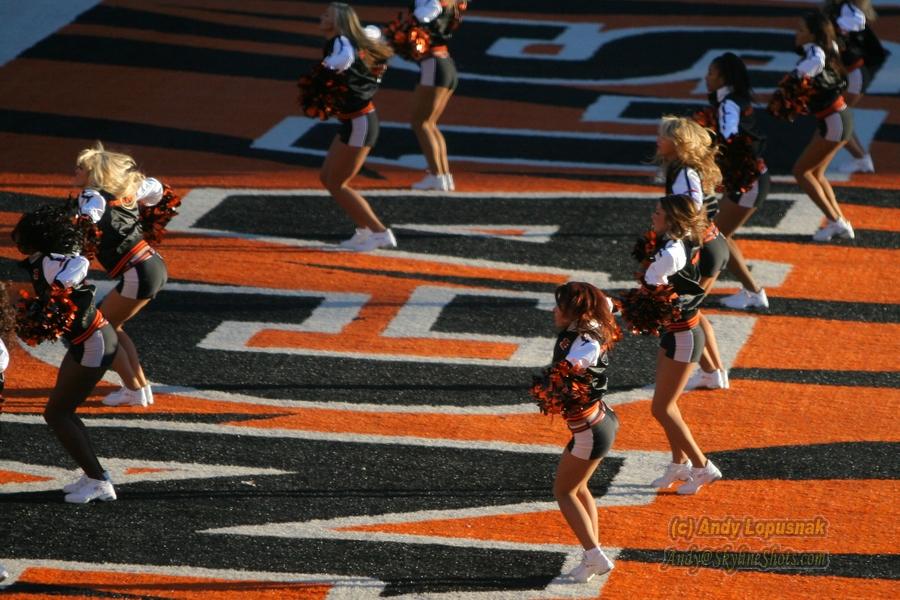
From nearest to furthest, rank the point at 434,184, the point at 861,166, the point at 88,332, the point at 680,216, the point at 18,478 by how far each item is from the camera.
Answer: the point at 88,332, the point at 680,216, the point at 18,478, the point at 434,184, the point at 861,166

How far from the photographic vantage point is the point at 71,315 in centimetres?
762

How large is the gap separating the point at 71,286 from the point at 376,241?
4380 millimetres

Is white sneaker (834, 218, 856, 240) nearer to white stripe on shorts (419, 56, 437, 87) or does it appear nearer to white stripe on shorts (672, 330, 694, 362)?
white stripe on shorts (419, 56, 437, 87)

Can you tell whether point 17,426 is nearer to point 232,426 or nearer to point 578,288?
point 232,426

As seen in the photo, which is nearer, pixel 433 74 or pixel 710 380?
pixel 710 380

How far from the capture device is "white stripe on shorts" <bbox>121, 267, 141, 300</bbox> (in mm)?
8836

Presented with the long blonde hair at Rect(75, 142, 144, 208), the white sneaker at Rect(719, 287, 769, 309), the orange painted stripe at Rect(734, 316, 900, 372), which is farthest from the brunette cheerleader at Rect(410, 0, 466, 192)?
the long blonde hair at Rect(75, 142, 144, 208)

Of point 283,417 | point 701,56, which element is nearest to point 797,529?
point 283,417

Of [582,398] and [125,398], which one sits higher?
[582,398]

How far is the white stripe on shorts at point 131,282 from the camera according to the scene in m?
8.84

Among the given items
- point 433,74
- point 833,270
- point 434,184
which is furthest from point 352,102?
point 833,270

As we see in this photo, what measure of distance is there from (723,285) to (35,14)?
10769 mm

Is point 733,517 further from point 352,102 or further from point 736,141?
point 352,102

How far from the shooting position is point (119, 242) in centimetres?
877
